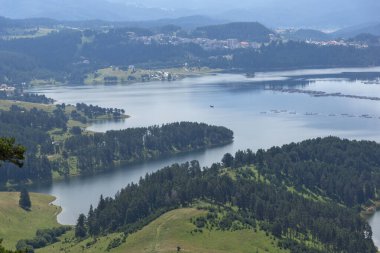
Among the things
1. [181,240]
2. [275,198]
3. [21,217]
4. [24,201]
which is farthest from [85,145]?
[181,240]

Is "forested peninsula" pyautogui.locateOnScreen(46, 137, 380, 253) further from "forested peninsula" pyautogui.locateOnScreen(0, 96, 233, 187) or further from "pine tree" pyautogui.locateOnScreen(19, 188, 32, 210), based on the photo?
"forested peninsula" pyautogui.locateOnScreen(0, 96, 233, 187)

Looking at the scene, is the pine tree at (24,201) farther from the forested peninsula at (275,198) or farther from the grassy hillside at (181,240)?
the grassy hillside at (181,240)

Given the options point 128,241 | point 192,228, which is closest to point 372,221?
point 192,228

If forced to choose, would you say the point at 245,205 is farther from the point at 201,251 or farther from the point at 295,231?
the point at 201,251

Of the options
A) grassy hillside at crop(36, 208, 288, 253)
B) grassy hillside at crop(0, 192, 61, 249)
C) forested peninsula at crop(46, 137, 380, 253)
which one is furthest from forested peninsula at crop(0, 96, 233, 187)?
grassy hillside at crop(36, 208, 288, 253)

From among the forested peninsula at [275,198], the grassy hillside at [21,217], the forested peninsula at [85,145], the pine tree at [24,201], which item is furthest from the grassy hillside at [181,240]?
the forested peninsula at [85,145]
